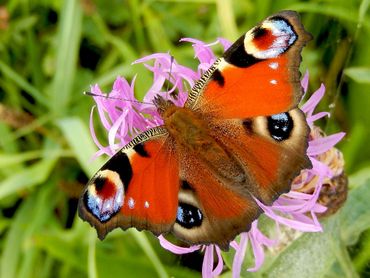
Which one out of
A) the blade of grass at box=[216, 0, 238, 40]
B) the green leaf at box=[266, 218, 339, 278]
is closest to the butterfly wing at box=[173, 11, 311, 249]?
the green leaf at box=[266, 218, 339, 278]

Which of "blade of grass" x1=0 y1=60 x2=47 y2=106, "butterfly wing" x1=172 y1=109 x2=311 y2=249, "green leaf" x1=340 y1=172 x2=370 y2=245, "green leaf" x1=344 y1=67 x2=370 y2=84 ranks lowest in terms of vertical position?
"green leaf" x1=340 y1=172 x2=370 y2=245

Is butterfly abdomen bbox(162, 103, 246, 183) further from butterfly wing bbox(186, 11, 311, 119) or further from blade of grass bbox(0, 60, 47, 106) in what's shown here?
blade of grass bbox(0, 60, 47, 106)

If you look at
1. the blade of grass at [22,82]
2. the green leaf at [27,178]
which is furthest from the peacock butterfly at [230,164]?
the blade of grass at [22,82]

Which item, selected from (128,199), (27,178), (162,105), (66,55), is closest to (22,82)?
(66,55)

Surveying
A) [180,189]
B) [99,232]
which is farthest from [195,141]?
[99,232]

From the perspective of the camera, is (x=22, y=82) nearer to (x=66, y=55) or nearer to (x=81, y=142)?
(x=66, y=55)

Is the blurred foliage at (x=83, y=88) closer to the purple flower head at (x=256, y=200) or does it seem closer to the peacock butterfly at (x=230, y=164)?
the purple flower head at (x=256, y=200)
